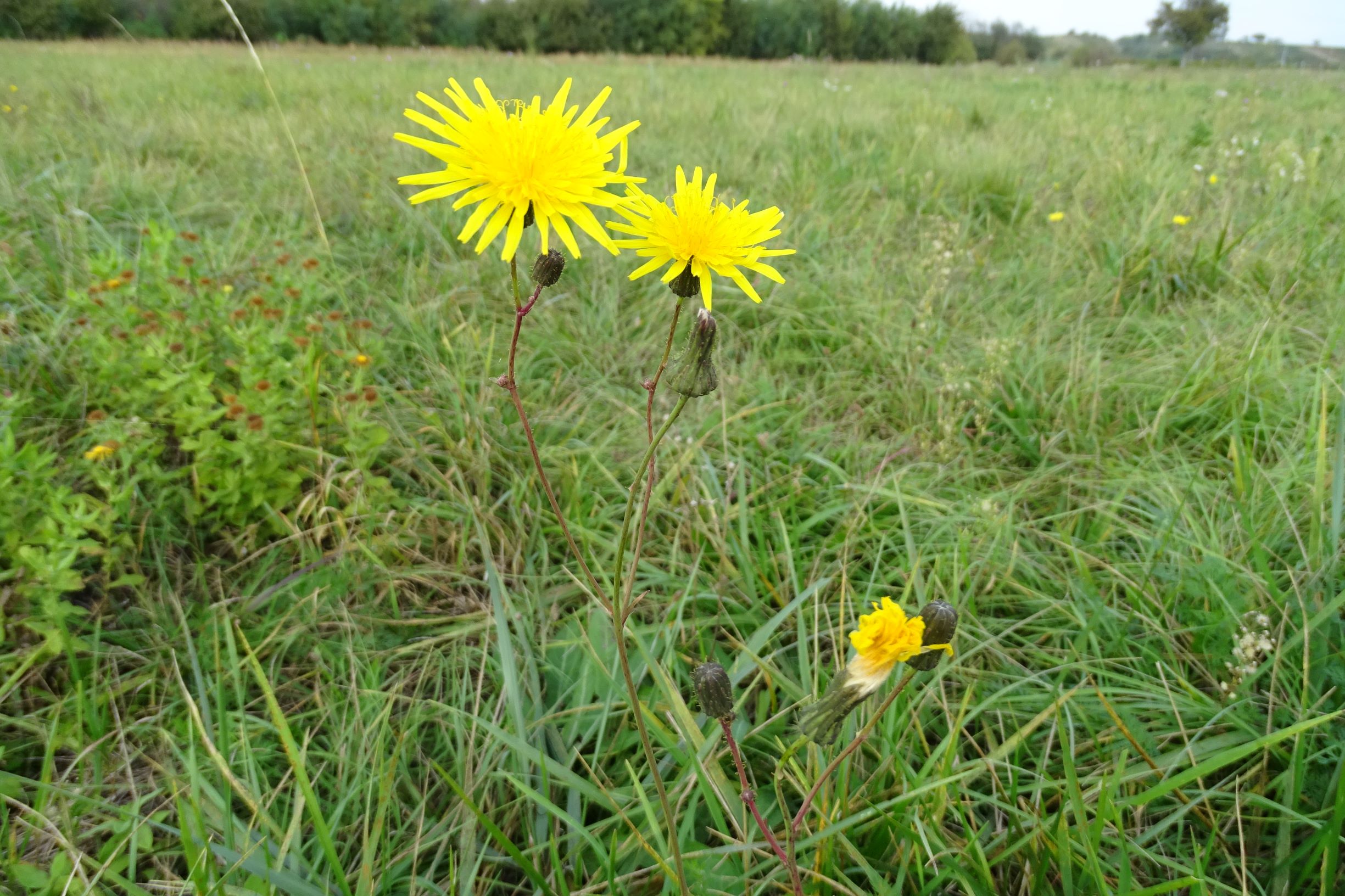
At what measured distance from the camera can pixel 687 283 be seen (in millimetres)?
818

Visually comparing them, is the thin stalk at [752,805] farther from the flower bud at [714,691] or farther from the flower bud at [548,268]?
the flower bud at [548,268]

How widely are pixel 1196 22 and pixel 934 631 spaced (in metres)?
47.1

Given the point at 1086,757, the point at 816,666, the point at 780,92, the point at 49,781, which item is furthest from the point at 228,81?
the point at 1086,757

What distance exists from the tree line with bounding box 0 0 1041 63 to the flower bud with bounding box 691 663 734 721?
22567 mm

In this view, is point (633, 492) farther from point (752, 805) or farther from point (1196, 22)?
point (1196, 22)

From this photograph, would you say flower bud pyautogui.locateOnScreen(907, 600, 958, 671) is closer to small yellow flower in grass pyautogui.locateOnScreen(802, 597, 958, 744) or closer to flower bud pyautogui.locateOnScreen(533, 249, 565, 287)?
small yellow flower in grass pyautogui.locateOnScreen(802, 597, 958, 744)

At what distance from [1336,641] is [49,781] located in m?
2.15

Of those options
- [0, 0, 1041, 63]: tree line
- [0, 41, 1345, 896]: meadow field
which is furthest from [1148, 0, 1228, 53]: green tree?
[0, 41, 1345, 896]: meadow field

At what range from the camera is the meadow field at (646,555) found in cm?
102

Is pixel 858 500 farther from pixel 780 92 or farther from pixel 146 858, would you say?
pixel 780 92

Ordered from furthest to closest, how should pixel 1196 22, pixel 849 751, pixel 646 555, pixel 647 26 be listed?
pixel 1196 22, pixel 647 26, pixel 646 555, pixel 849 751

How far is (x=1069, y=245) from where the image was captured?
9.11 feet

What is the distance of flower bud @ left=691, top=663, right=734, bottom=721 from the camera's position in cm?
80

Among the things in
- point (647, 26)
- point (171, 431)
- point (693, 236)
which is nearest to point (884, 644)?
point (693, 236)
